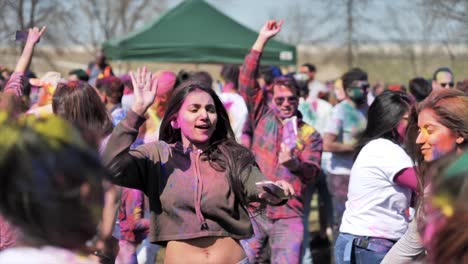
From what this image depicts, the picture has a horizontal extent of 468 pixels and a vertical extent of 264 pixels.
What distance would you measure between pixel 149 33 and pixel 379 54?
48.2ft

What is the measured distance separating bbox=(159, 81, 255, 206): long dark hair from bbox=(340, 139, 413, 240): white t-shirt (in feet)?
2.97

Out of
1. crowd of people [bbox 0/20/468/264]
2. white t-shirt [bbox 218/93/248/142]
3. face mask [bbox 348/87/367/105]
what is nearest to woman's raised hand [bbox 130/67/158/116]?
crowd of people [bbox 0/20/468/264]

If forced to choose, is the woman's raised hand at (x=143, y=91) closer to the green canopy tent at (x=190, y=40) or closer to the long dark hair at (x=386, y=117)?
the long dark hair at (x=386, y=117)

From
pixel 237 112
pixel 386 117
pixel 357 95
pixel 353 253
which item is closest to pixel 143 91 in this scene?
pixel 353 253

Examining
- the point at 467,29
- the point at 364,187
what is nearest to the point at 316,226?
the point at 364,187

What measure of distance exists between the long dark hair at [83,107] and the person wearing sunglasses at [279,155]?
7.10 ft

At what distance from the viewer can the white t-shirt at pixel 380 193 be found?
5059mm

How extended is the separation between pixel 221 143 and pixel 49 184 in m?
2.47

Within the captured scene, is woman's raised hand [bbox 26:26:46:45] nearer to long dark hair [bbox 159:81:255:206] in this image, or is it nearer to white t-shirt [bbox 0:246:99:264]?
long dark hair [bbox 159:81:255:206]

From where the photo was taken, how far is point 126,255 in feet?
22.4

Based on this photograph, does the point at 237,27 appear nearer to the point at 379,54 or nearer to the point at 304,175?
the point at 304,175

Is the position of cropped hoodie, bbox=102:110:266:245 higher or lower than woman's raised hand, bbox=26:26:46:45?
lower

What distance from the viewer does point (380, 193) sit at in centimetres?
509

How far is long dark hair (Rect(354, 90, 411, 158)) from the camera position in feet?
17.9
